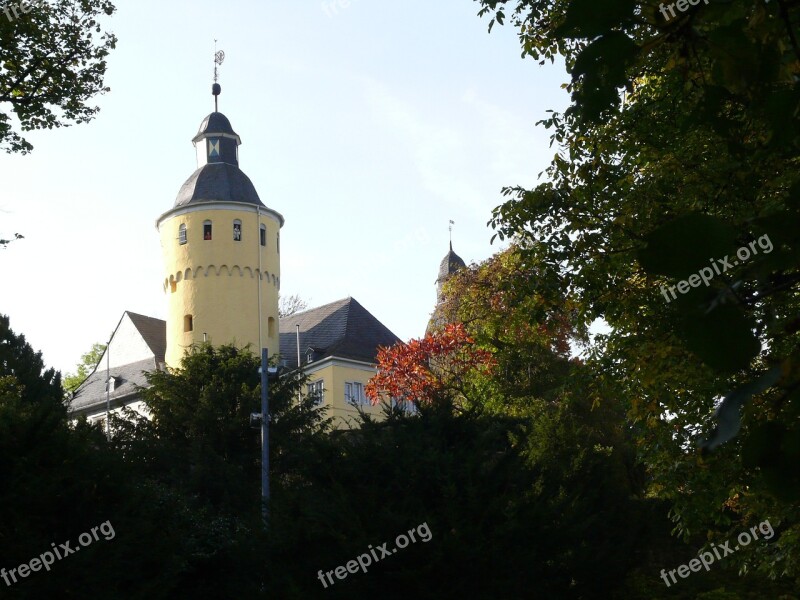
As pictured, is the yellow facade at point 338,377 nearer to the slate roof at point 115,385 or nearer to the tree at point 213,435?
the slate roof at point 115,385

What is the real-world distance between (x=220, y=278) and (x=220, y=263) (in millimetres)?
742

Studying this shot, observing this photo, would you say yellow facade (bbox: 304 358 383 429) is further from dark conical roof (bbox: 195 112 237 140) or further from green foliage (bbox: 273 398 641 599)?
green foliage (bbox: 273 398 641 599)

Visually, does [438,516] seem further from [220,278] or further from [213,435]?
[220,278]

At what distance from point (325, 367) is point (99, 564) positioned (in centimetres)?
4174

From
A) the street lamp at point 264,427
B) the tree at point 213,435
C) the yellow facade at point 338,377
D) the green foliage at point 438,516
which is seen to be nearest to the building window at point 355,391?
the yellow facade at point 338,377

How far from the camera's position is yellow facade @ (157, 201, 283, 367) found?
53.8 meters

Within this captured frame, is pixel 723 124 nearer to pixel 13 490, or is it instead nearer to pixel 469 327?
pixel 13 490

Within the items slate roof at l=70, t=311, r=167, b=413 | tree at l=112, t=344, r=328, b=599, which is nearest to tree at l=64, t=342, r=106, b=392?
slate roof at l=70, t=311, r=167, b=413

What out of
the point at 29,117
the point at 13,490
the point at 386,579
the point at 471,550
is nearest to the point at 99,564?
the point at 13,490

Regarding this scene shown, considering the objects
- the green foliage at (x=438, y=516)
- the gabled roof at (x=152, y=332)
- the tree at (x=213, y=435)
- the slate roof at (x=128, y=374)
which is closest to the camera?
the green foliage at (x=438, y=516)

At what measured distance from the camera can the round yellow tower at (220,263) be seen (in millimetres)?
53875

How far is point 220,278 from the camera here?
5425 centimetres

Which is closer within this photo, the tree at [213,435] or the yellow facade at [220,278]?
the tree at [213,435]

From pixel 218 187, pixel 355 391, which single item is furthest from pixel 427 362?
pixel 218 187
